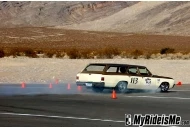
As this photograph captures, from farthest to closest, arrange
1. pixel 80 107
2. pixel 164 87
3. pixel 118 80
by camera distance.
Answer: pixel 164 87, pixel 118 80, pixel 80 107

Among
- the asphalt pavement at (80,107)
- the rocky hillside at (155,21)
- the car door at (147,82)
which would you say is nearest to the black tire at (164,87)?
the car door at (147,82)

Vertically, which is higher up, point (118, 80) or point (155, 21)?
point (155, 21)

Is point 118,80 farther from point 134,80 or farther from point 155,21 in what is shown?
point 155,21

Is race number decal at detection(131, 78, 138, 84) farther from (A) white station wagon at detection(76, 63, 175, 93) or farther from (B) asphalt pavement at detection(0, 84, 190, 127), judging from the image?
(B) asphalt pavement at detection(0, 84, 190, 127)

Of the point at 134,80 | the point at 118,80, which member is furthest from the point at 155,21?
the point at 118,80

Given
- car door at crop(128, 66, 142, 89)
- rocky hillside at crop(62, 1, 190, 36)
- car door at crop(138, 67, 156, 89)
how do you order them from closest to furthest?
car door at crop(128, 66, 142, 89) → car door at crop(138, 67, 156, 89) → rocky hillside at crop(62, 1, 190, 36)

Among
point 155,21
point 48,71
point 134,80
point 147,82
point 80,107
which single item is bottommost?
point 80,107

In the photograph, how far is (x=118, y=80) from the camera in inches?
906

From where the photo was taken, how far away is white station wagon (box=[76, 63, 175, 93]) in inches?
891

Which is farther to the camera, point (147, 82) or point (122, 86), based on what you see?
point (147, 82)

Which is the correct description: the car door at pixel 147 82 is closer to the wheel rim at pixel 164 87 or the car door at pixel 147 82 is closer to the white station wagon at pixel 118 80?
the white station wagon at pixel 118 80

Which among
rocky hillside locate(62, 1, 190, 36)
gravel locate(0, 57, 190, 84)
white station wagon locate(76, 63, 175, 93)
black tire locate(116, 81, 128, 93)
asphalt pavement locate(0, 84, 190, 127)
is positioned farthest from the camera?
rocky hillside locate(62, 1, 190, 36)

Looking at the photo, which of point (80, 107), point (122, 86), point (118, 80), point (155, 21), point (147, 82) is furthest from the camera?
point (155, 21)

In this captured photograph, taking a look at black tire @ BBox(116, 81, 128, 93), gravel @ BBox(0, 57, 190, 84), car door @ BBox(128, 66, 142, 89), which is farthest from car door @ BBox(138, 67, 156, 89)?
gravel @ BBox(0, 57, 190, 84)
